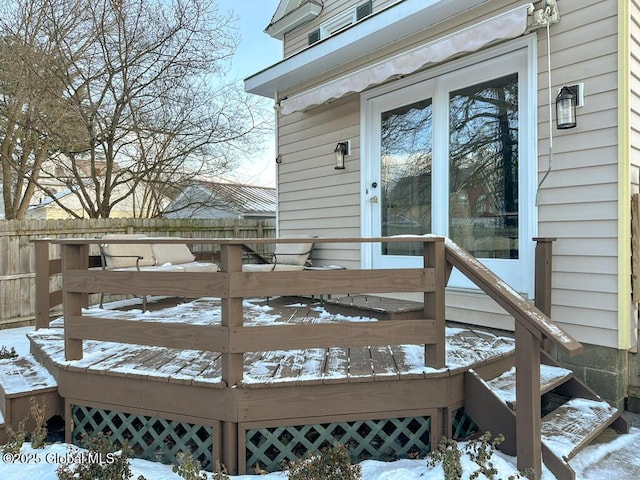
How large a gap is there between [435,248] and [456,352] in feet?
2.55

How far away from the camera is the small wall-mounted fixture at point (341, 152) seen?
493 centimetres

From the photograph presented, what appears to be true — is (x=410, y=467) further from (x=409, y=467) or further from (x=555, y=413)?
(x=555, y=413)

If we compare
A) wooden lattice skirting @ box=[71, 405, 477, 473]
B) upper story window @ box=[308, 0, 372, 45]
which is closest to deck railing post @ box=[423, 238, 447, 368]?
wooden lattice skirting @ box=[71, 405, 477, 473]

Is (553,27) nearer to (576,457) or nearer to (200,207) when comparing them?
(576,457)

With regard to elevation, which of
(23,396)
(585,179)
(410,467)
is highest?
(585,179)

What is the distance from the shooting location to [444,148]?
399 cm

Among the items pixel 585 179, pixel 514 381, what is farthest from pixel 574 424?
pixel 585 179

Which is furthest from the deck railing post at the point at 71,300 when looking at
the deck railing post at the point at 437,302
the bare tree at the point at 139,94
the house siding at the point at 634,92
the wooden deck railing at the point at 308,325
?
the bare tree at the point at 139,94

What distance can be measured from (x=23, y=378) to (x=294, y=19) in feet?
16.7

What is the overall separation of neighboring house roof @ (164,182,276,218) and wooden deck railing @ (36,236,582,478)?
7773 millimetres

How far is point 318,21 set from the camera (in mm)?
Result: 5758

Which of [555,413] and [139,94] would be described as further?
[139,94]

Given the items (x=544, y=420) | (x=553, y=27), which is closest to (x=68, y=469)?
(x=544, y=420)

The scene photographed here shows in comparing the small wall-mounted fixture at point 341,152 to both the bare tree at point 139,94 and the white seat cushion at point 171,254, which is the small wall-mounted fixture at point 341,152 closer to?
the white seat cushion at point 171,254
